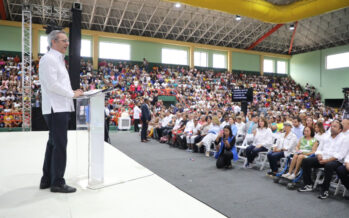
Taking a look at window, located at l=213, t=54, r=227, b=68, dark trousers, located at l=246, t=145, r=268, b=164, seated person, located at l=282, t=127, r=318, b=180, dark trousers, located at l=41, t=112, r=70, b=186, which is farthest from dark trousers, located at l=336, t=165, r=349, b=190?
window, located at l=213, t=54, r=227, b=68

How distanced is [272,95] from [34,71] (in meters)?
17.7

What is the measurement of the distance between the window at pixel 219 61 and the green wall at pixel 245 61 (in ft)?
3.23

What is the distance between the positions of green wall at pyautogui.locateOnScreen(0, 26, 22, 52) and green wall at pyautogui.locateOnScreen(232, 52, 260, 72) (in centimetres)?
1694

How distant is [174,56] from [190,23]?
306 cm

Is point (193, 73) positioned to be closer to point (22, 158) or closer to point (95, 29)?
point (95, 29)

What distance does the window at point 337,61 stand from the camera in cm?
1970

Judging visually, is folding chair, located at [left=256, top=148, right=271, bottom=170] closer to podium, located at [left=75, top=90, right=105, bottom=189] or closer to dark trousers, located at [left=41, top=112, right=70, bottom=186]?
podium, located at [left=75, top=90, right=105, bottom=189]

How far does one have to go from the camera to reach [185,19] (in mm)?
17359

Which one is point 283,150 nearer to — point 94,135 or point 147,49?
point 94,135

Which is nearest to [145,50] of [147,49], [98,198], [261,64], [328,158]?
[147,49]

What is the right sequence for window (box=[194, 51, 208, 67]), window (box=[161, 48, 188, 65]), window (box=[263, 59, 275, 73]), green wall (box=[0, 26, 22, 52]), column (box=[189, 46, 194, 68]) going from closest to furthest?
1. green wall (box=[0, 26, 22, 52])
2. window (box=[161, 48, 188, 65])
3. column (box=[189, 46, 194, 68])
4. window (box=[194, 51, 208, 67])
5. window (box=[263, 59, 275, 73])

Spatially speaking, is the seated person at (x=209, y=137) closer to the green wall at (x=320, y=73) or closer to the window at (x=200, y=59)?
the window at (x=200, y=59)

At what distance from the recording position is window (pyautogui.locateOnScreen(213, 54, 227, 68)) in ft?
70.4

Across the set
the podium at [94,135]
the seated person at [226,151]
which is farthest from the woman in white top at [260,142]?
the podium at [94,135]
